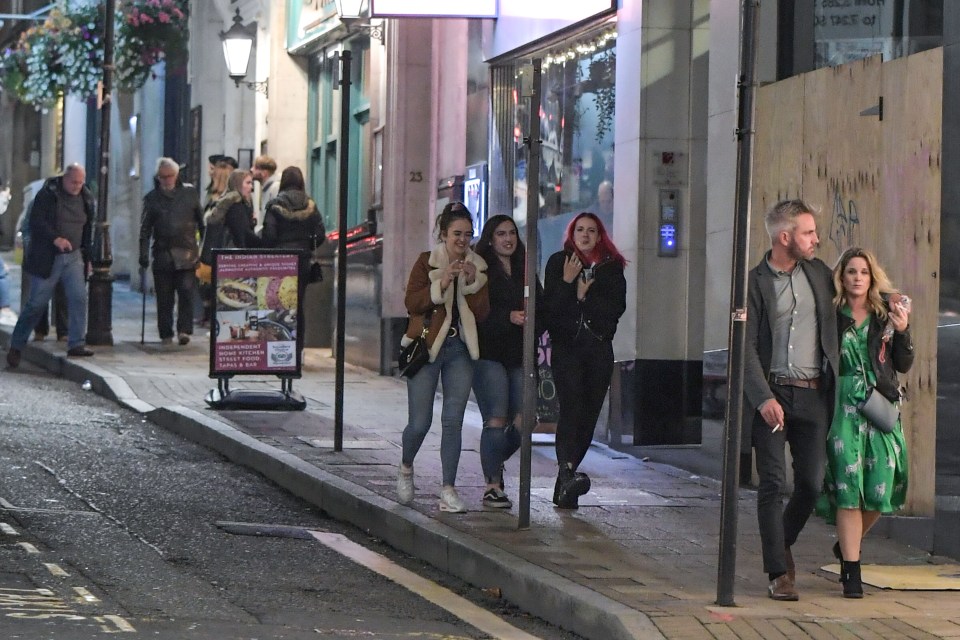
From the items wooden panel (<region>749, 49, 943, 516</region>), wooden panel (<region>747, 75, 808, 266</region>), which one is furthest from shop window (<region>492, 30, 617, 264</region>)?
wooden panel (<region>749, 49, 943, 516</region>)

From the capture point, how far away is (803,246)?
25.5 ft

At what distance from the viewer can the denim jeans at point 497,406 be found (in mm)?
10047

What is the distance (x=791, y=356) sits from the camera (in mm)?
7758

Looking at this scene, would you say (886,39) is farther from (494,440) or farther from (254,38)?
(254,38)

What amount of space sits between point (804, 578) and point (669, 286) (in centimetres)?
482

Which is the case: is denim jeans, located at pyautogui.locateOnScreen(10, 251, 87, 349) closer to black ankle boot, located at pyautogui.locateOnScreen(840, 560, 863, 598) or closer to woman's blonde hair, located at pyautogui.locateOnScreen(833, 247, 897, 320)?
woman's blonde hair, located at pyautogui.locateOnScreen(833, 247, 897, 320)

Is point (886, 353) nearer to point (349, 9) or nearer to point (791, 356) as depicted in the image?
point (791, 356)

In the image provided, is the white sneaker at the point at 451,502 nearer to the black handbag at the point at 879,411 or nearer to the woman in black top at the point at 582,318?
the woman in black top at the point at 582,318

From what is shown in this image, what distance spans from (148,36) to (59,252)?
1009 centimetres

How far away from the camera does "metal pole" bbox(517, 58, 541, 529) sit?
9039 millimetres

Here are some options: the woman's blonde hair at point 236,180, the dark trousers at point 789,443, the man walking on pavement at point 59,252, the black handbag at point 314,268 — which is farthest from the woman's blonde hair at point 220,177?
Result: the dark trousers at point 789,443

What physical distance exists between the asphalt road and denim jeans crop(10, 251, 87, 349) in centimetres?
507

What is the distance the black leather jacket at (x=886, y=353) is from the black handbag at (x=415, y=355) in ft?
8.97

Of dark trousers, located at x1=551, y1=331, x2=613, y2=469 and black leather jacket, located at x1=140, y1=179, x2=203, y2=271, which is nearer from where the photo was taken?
dark trousers, located at x1=551, y1=331, x2=613, y2=469
